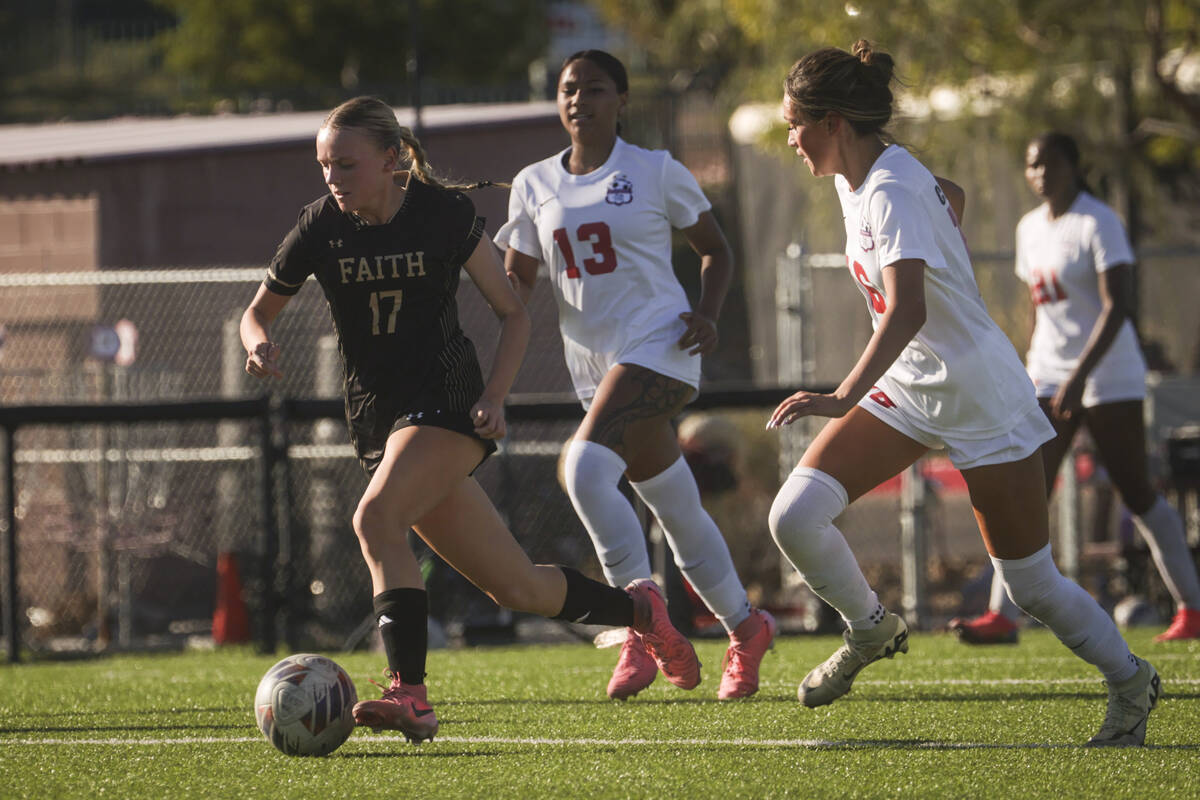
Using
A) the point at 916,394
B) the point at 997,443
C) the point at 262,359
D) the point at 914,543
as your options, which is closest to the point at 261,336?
the point at 262,359

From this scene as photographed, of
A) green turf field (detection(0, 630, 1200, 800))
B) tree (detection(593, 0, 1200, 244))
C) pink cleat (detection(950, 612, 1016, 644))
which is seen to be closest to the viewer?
green turf field (detection(0, 630, 1200, 800))

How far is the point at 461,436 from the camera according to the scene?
16.7 ft

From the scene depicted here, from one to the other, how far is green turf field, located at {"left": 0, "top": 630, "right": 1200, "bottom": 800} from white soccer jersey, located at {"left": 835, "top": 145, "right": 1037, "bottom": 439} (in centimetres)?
95

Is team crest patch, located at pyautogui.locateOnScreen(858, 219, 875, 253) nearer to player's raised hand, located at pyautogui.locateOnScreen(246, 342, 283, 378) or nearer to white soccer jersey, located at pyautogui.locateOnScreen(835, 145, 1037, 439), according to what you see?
white soccer jersey, located at pyautogui.locateOnScreen(835, 145, 1037, 439)

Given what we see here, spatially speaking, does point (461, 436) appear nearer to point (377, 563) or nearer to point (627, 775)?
point (377, 563)

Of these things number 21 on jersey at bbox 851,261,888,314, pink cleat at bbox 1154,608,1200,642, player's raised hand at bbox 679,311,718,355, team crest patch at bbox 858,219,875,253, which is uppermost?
team crest patch at bbox 858,219,875,253

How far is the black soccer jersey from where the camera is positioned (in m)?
5.09

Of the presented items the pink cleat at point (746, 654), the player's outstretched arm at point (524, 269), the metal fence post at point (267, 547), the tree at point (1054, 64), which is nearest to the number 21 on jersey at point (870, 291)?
the pink cleat at point (746, 654)

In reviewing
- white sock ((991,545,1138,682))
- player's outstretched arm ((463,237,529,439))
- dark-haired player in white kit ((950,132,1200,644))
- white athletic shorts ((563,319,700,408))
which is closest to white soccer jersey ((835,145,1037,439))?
white sock ((991,545,1138,682))

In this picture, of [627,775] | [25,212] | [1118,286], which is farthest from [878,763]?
[25,212]

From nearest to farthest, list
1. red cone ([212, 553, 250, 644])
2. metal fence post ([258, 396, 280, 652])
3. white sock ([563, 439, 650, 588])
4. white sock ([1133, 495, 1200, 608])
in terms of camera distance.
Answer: white sock ([563, 439, 650, 588]) < white sock ([1133, 495, 1200, 608]) < metal fence post ([258, 396, 280, 652]) < red cone ([212, 553, 250, 644])

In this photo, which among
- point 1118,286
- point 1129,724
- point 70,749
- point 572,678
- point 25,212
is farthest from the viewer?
point 25,212

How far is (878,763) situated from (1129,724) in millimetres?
779

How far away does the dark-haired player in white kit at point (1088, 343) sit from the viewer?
25.7 ft
